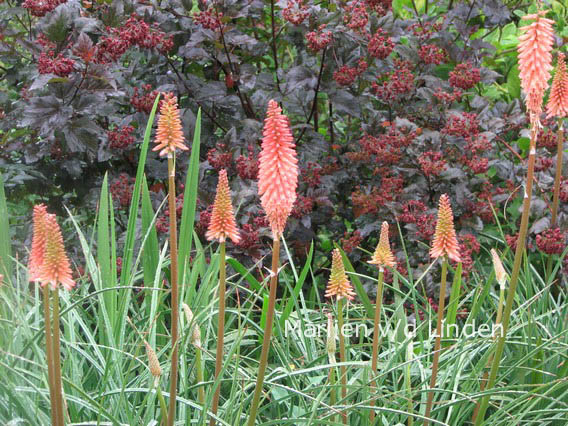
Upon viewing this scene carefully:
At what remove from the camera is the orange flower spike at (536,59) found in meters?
2.31

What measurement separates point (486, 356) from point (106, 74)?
7.90 ft

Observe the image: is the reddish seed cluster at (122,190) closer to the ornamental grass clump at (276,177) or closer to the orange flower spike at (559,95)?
the ornamental grass clump at (276,177)

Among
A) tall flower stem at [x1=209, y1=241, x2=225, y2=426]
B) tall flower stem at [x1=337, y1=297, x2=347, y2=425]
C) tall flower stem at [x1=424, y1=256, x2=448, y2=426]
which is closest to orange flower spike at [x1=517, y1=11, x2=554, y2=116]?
tall flower stem at [x1=424, y1=256, x2=448, y2=426]

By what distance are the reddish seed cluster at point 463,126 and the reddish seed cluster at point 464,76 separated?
0.22 metres

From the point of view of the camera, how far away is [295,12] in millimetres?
4438

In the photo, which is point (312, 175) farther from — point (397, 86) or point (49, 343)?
point (49, 343)

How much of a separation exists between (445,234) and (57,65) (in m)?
2.40

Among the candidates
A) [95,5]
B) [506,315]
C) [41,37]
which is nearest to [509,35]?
[95,5]

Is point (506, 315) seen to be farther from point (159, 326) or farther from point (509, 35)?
point (509, 35)

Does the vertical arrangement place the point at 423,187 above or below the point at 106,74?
below

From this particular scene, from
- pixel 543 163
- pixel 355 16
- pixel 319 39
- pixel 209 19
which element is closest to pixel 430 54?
pixel 355 16

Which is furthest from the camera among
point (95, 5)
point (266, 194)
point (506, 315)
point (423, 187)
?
point (95, 5)

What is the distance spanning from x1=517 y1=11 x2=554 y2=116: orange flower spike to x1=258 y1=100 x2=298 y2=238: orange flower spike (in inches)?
30.5

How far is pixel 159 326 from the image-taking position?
3.46 metres
